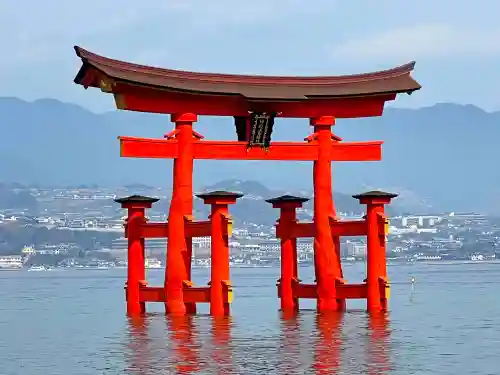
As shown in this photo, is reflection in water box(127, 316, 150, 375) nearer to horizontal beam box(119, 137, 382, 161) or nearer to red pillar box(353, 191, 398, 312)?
horizontal beam box(119, 137, 382, 161)

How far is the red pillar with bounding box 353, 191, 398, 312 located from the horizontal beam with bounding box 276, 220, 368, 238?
12.6 inches

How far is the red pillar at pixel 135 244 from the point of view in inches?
1313

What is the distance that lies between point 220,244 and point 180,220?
1.51 meters

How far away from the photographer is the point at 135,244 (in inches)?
1324

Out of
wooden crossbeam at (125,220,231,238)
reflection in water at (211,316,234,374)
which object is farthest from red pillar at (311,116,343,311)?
wooden crossbeam at (125,220,231,238)

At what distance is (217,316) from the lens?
32.0 m

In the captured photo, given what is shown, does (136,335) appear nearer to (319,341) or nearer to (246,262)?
(319,341)

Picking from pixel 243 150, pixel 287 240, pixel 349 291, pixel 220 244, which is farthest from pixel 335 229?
pixel 220 244

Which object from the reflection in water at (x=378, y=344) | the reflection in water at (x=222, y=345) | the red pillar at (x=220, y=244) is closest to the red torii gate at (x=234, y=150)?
the red pillar at (x=220, y=244)

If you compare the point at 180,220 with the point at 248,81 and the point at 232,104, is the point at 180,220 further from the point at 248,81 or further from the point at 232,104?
the point at 248,81

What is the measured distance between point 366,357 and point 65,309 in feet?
91.8

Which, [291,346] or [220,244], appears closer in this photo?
[291,346]

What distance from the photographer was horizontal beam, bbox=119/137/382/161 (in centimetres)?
3125

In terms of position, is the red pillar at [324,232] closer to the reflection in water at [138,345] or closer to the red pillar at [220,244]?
the red pillar at [220,244]
